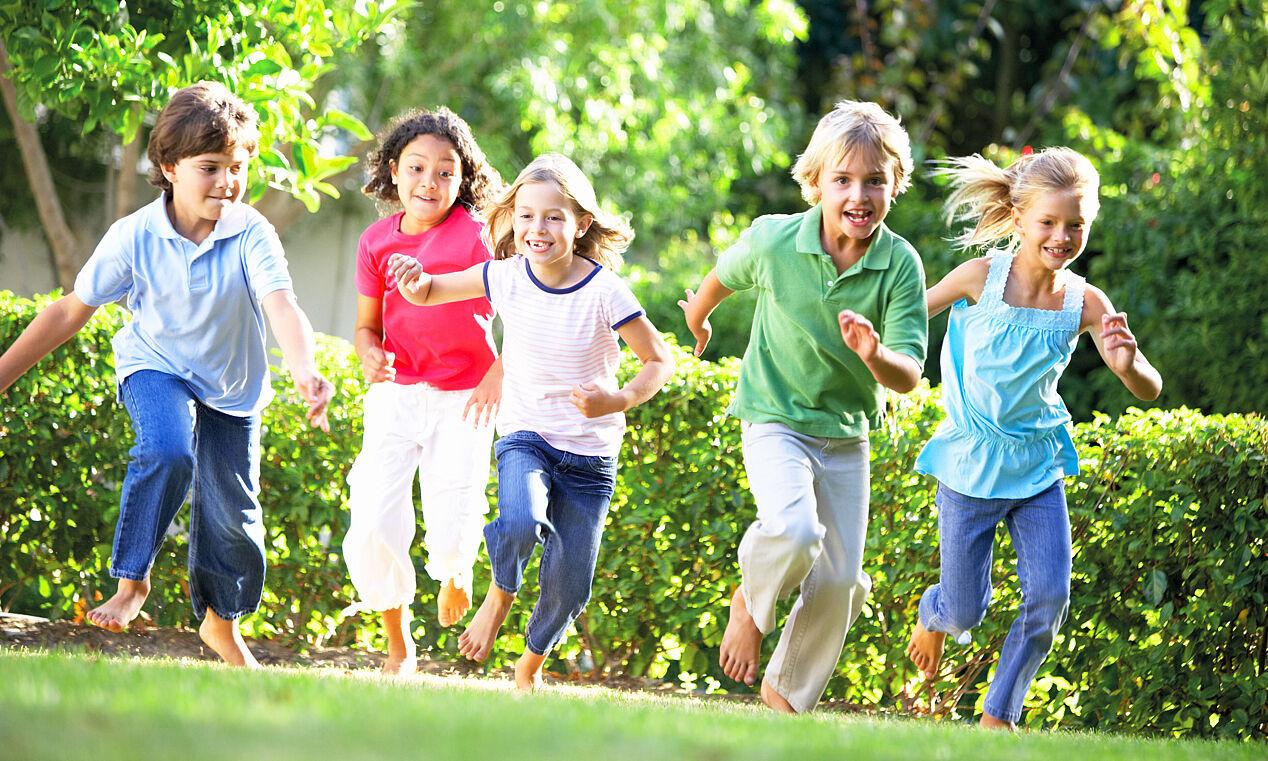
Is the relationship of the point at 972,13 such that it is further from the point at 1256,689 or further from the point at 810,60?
the point at 1256,689

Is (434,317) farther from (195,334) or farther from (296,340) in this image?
(195,334)

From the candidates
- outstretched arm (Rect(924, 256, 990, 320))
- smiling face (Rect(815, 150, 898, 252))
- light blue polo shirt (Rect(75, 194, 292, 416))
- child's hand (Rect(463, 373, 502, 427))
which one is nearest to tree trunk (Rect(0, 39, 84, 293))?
light blue polo shirt (Rect(75, 194, 292, 416))

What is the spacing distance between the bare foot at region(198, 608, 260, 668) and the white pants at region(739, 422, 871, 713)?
1.77m

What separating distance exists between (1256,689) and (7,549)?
491 centimetres

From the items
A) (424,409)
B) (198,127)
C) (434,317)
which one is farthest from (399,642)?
(198,127)

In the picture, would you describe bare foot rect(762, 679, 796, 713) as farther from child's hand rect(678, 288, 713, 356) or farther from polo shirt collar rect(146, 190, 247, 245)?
polo shirt collar rect(146, 190, 247, 245)

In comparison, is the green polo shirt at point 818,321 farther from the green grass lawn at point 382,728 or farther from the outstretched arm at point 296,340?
the outstretched arm at point 296,340

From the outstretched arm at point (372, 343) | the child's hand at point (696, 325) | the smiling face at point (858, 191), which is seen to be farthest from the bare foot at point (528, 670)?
the smiling face at point (858, 191)

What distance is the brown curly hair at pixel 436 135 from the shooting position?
4.95m

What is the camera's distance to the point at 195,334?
4.36 metres

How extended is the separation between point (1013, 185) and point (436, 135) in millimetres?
2095

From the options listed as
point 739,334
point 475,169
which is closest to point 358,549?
point 475,169

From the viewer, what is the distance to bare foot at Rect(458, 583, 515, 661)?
4.45 meters

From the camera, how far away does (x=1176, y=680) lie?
476cm
